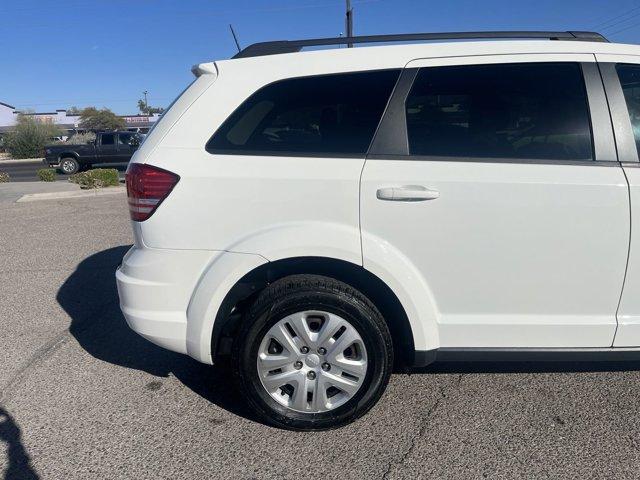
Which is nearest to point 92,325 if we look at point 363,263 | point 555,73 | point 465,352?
point 363,263

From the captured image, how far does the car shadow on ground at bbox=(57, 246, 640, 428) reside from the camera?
10.6 feet

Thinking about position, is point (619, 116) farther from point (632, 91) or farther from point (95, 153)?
point (95, 153)

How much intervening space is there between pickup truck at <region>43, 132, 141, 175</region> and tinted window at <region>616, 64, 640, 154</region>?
20967 millimetres

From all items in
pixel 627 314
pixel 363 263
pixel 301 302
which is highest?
pixel 363 263

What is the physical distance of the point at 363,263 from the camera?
258 centimetres

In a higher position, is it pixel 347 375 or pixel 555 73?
pixel 555 73

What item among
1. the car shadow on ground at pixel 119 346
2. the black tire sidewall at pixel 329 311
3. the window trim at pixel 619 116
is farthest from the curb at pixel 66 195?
the window trim at pixel 619 116

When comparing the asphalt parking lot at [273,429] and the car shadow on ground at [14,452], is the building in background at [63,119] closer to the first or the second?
the asphalt parking lot at [273,429]

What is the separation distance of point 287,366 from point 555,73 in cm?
208

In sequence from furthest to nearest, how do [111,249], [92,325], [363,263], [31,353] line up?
[111,249] → [92,325] → [31,353] → [363,263]

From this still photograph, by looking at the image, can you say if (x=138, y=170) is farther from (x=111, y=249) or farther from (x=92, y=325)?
(x=111, y=249)

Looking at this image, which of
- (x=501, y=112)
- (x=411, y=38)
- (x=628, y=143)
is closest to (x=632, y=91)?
(x=628, y=143)

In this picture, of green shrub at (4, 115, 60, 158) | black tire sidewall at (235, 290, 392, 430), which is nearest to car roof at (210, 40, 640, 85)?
black tire sidewall at (235, 290, 392, 430)

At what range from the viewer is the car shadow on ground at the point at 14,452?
7.98ft
